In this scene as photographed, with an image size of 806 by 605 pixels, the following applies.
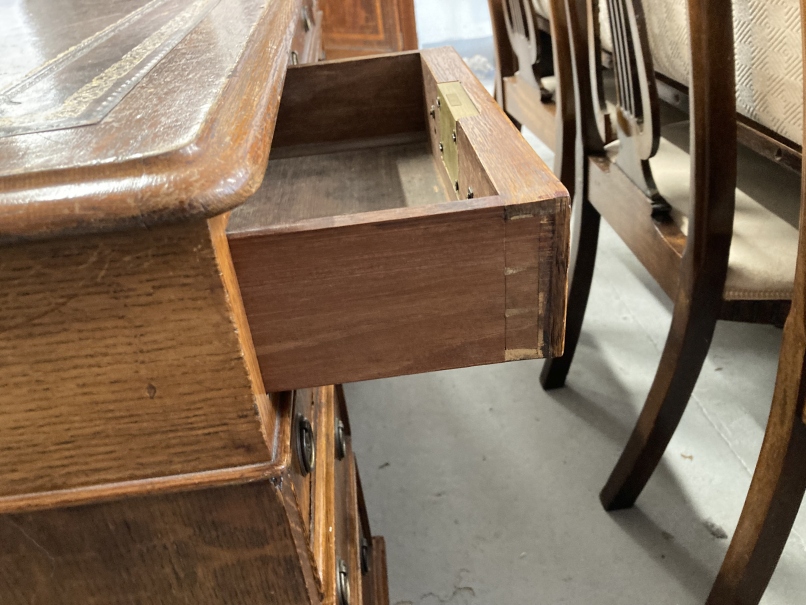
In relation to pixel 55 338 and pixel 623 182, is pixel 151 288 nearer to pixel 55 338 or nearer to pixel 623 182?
pixel 55 338

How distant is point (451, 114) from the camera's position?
1.73 feet

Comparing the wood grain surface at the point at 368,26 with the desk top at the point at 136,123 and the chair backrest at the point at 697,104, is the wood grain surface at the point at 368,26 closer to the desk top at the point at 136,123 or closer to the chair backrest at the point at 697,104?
the chair backrest at the point at 697,104

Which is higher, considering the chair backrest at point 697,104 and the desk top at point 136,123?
the desk top at point 136,123

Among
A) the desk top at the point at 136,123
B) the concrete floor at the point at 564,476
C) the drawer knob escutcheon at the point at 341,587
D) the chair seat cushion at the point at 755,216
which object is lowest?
the concrete floor at the point at 564,476

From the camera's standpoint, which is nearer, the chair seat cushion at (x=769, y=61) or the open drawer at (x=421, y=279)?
the open drawer at (x=421, y=279)

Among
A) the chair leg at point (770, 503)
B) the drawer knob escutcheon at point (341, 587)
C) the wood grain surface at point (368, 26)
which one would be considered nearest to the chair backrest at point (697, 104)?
the chair leg at point (770, 503)

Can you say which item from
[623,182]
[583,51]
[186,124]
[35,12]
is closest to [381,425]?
[623,182]

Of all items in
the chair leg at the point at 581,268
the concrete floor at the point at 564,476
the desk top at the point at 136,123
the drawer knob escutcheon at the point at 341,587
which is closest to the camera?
the desk top at the point at 136,123

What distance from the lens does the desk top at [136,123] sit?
26 cm

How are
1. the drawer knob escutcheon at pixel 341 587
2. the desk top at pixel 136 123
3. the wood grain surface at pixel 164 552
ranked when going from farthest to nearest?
the drawer knob escutcheon at pixel 341 587, the wood grain surface at pixel 164 552, the desk top at pixel 136 123

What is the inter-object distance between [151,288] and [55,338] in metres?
0.06

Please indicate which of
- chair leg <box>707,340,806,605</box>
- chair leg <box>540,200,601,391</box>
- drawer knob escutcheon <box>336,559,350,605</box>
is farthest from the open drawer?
chair leg <box>540,200,601,391</box>

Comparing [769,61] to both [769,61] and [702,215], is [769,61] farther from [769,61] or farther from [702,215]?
[702,215]

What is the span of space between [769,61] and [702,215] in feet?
0.51
